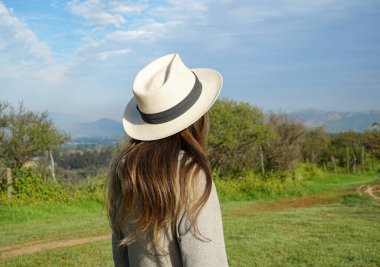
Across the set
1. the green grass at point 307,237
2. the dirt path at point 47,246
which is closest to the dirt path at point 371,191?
the green grass at point 307,237

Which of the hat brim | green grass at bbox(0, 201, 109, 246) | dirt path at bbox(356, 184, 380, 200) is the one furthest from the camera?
dirt path at bbox(356, 184, 380, 200)

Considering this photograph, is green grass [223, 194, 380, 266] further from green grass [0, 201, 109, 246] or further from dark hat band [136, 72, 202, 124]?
dark hat band [136, 72, 202, 124]

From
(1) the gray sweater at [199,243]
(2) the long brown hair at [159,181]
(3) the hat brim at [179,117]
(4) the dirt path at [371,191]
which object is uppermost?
(3) the hat brim at [179,117]

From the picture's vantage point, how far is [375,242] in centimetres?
738

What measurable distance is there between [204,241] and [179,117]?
525mm

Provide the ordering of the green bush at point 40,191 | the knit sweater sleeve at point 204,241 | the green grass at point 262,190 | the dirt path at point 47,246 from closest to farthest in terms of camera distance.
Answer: the knit sweater sleeve at point 204,241, the dirt path at point 47,246, the green bush at point 40,191, the green grass at point 262,190

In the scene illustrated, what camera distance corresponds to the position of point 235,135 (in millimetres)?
18500

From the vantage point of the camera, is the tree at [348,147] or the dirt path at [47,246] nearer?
the dirt path at [47,246]

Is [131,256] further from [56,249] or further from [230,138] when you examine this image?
[230,138]

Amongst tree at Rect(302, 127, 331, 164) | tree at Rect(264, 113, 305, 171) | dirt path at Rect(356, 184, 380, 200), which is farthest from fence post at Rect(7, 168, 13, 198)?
tree at Rect(302, 127, 331, 164)

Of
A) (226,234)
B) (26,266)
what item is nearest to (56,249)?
(26,266)

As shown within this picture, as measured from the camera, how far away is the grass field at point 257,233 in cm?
668

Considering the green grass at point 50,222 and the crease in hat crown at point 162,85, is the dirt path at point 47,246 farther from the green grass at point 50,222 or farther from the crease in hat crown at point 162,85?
the crease in hat crown at point 162,85

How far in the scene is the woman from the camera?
165cm
